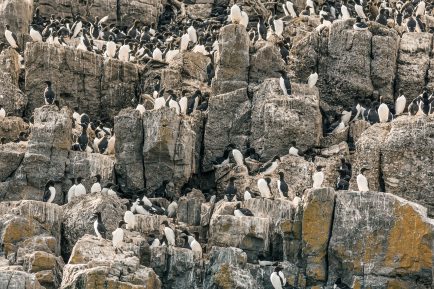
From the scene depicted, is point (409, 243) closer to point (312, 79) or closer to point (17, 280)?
point (17, 280)

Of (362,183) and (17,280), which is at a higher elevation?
(362,183)

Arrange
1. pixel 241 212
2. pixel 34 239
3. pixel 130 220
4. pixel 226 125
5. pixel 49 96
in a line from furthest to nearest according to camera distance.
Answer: pixel 49 96
pixel 226 125
pixel 130 220
pixel 241 212
pixel 34 239

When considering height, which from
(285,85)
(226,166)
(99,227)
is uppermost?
(285,85)

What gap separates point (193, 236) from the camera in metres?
41.9

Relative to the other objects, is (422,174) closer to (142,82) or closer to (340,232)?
(340,232)

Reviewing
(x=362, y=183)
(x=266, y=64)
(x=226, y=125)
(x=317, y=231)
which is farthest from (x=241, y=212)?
(x=266, y=64)

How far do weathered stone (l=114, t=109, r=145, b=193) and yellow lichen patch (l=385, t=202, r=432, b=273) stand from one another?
312 inches

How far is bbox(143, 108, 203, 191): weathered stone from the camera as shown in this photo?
1784 inches

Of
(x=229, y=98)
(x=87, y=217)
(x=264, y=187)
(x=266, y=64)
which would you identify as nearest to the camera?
(x=87, y=217)

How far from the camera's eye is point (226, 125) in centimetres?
4703

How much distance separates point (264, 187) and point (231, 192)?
0.94 m

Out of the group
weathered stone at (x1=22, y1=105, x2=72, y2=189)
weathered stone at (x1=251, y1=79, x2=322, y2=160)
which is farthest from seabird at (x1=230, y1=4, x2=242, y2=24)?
weathered stone at (x1=22, y1=105, x2=72, y2=189)

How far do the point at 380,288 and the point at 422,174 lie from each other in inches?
177

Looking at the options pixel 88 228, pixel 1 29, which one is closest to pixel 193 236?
pixel 88 228
